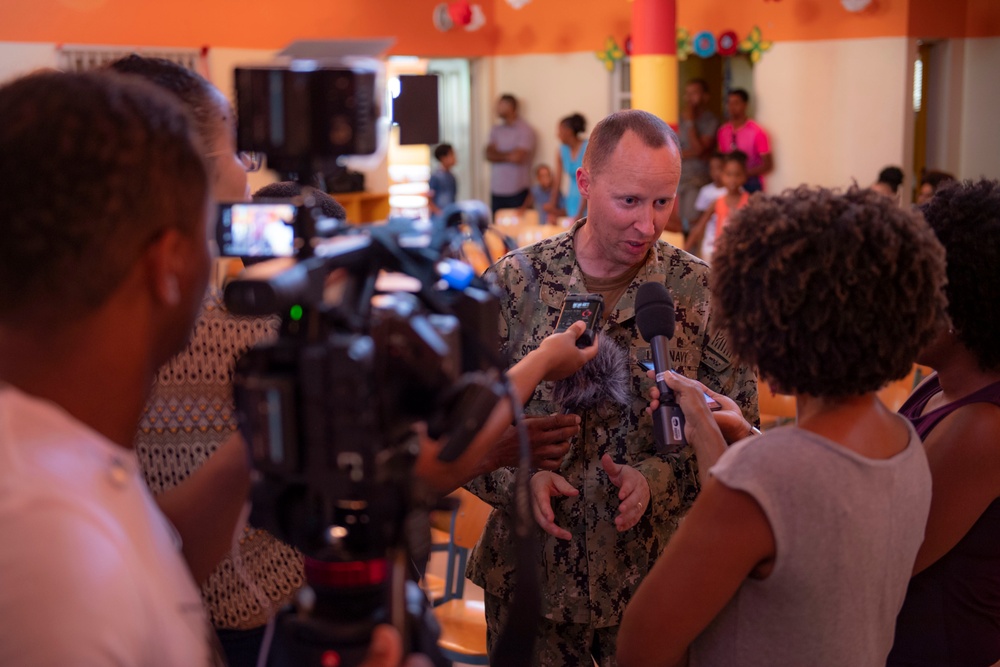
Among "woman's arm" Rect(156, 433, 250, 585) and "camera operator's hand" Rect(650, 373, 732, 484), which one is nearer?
"woman's arm" Rect(156, 433, 250, 585)

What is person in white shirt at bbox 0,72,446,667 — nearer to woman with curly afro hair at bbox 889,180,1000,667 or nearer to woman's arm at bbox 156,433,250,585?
woman's arm at bbox 156,433,250,585

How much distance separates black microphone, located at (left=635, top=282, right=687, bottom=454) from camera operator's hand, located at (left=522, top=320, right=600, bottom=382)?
0.11m

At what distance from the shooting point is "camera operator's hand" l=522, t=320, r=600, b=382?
1.64 metres

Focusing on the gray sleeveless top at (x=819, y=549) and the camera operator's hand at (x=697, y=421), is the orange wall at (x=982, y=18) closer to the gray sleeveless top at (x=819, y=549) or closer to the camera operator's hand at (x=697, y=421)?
the camera operator's hand at (x=697, y=421)

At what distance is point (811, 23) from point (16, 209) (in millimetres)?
9558

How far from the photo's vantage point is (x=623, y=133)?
2164 mm

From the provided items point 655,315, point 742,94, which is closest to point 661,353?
point 655,315

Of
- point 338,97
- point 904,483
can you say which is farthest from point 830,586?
point 338,97

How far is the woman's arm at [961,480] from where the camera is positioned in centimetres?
146

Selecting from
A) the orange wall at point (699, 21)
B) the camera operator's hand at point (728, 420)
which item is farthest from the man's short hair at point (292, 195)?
the orange wall at point (699, 21)

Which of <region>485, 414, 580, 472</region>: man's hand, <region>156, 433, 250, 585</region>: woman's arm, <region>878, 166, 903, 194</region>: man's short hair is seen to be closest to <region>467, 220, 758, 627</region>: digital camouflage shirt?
<region>485, 414, 580, 472</region>: man's hand

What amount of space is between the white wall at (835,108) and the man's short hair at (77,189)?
8709mm

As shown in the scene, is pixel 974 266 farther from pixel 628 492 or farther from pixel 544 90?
pixel 544 90

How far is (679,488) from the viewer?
210 cm
